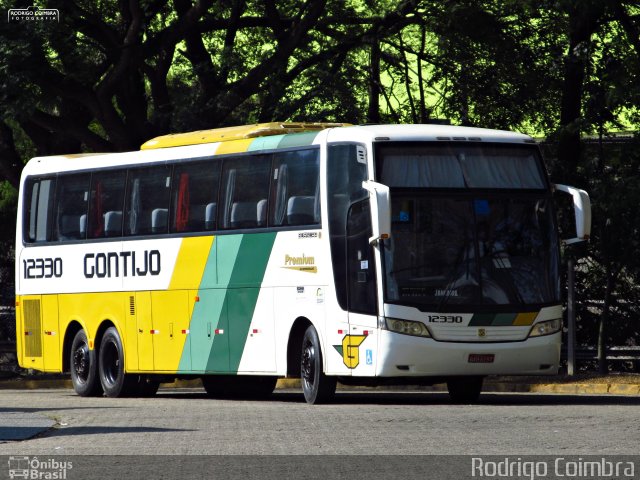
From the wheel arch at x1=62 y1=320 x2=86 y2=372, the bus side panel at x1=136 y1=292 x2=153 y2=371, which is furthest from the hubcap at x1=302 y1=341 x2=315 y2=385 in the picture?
the wheel arch at x1=62 y1=320 x2=86 y2=372

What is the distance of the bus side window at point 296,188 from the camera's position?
19.7m

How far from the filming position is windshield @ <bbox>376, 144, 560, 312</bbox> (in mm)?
18578

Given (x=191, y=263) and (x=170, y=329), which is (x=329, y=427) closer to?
(x=191, y=263)

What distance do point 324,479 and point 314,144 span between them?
376 inches

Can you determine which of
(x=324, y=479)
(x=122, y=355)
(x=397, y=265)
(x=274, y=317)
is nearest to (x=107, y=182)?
(x=122, y=355)

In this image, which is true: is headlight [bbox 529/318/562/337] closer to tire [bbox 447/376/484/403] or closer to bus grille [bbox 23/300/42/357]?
tire [bbox 447/376/484/403]

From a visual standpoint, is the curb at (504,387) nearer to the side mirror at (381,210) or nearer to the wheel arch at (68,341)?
the wheel arch at (68,341)

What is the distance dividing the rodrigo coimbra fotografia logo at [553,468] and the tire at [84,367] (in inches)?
524

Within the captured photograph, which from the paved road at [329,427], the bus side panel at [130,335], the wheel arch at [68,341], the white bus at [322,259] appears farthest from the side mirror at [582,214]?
the wheel arch at [68,341]

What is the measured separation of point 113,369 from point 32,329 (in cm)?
249

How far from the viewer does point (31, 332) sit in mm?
26047

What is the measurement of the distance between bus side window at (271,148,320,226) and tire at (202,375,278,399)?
3.77 metres

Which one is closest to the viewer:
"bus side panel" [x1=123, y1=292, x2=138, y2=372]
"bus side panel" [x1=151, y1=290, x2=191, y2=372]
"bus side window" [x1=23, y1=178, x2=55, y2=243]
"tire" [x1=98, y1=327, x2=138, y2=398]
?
"bus side panel" [x1=151, y1=290, x2=191, y2=372]

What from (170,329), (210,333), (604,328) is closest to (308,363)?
(210,333)
